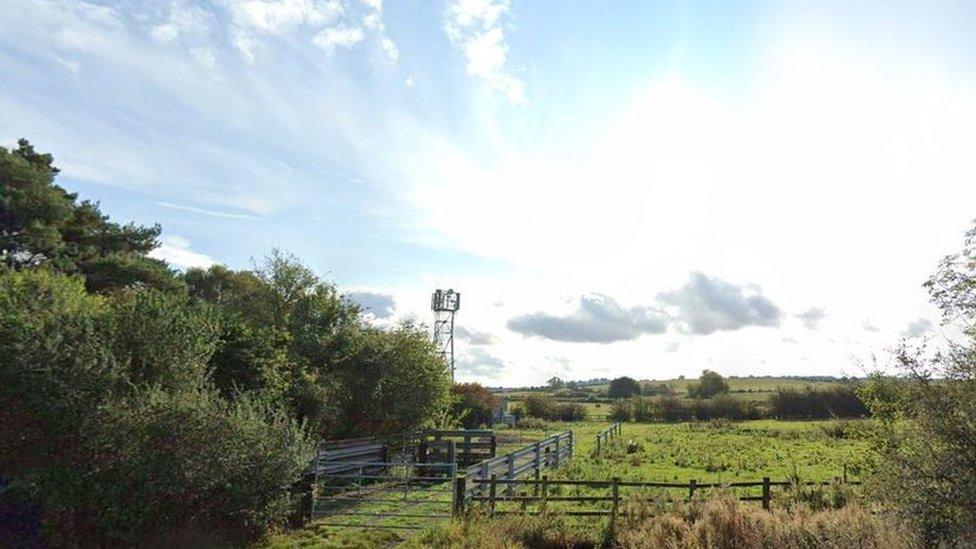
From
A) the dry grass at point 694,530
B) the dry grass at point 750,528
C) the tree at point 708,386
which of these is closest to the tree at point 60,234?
the dry grass at point 694,530

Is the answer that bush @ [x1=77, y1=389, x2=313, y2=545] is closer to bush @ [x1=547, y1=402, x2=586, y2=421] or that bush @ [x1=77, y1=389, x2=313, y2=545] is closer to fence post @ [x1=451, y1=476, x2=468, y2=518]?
fence post @ [x1=451, y1=476, x2=468, y2=518]

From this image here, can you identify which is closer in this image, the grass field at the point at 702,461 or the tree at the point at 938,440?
the tree at the point at 938,440

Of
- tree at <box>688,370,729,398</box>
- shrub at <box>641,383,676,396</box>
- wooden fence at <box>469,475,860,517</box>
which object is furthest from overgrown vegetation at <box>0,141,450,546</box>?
shrub at <box>641,383,676,396</box>

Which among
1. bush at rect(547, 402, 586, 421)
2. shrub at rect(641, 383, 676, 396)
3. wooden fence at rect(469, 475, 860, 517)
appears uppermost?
shrub at rect(641, 383, 676, 396)

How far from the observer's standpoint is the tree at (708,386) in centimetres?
9894

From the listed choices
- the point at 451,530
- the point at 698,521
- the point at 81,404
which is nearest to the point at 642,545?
the point at 698,521

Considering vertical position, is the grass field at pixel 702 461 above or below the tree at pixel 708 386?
below

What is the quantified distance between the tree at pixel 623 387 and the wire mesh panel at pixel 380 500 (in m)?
106

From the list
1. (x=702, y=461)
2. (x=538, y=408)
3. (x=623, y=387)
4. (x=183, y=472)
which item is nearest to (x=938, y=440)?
(x=183, y=472)

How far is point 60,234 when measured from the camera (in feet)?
109

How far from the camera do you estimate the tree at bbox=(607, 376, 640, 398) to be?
404 feet

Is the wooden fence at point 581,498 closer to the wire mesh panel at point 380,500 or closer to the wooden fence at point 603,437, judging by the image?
the wire mesh panel at point 380,500

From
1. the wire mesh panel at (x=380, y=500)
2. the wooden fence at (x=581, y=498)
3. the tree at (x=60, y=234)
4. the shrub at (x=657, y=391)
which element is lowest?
the wire mesh panel at (x=380, y=500)

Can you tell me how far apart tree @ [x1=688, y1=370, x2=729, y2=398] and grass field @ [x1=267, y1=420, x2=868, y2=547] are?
50.9 m
